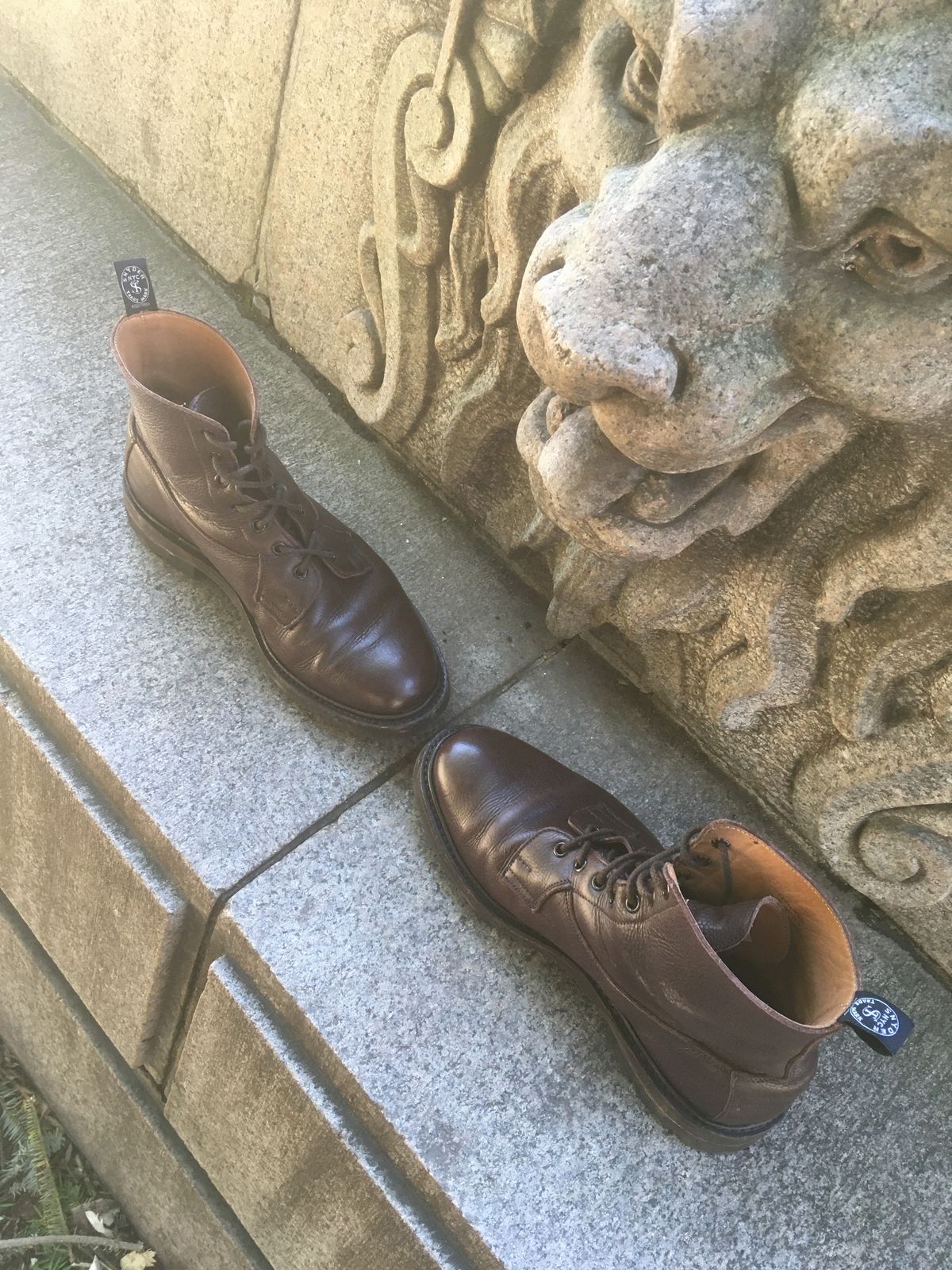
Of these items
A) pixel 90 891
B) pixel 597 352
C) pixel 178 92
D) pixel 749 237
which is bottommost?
pixel 90 891

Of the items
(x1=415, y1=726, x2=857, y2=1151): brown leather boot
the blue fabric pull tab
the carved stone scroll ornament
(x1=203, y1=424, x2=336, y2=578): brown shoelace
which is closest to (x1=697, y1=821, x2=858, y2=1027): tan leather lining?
(x1=415, y1=726, x2=857, y2=1151): brown leather boot

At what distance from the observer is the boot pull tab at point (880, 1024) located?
1062 millimetres

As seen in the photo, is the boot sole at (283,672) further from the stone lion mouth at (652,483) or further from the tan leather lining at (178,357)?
the stone lion mouth at (652,483)

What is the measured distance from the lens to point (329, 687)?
1314mm

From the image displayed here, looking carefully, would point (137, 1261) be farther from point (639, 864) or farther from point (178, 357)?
point (178, 357)

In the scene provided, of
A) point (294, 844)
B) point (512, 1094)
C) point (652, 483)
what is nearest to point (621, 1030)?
point (512, 1094)

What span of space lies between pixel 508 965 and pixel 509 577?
60 centimetres

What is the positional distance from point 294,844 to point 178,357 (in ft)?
2.22

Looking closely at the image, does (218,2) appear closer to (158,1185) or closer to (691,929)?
(691,929)

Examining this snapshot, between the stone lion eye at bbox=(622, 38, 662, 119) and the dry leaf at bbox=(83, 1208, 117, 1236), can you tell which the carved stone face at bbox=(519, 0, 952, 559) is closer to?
the stone lion eye at bbox=(622, 38, 662, 119)

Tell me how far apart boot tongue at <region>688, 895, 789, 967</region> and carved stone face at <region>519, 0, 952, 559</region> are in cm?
45

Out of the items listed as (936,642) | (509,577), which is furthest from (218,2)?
(936,642)

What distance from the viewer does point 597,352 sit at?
2.78 feet

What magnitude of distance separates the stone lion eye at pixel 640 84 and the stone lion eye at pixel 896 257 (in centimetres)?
→ 24
